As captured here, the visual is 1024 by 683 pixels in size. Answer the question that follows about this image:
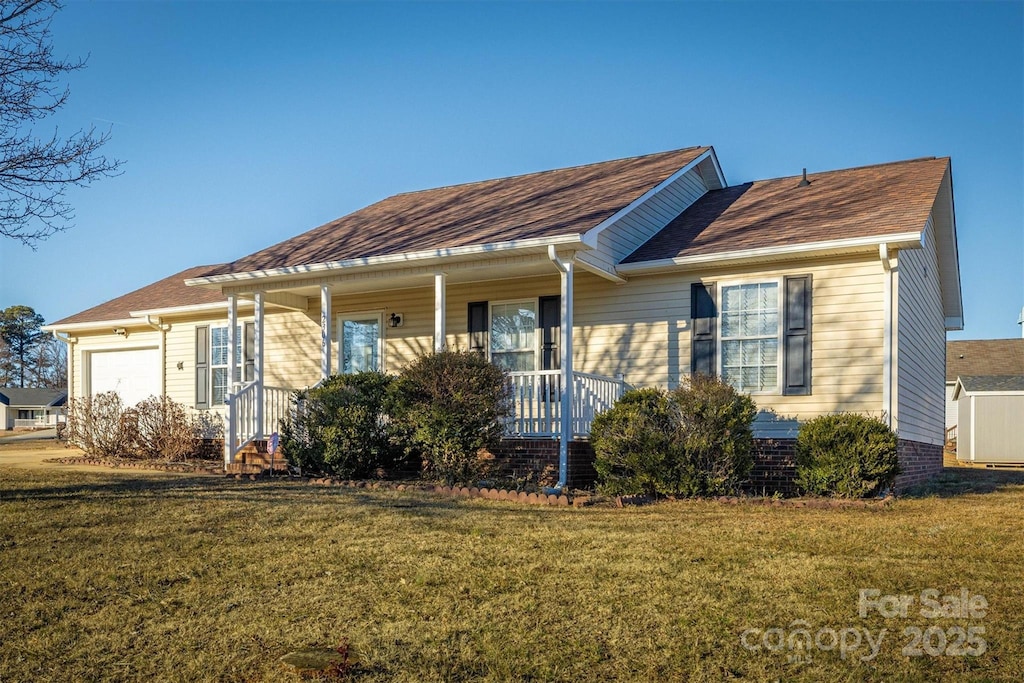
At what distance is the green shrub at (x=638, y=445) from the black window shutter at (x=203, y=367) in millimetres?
10235

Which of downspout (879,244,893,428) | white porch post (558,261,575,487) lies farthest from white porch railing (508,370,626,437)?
downspout (879,244,893,428)

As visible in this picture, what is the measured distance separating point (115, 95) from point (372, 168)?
7578mm

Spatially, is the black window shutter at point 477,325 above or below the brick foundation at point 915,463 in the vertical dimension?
above

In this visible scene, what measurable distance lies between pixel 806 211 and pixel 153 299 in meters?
14.7

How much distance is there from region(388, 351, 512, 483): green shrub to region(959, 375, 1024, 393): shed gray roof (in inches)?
749

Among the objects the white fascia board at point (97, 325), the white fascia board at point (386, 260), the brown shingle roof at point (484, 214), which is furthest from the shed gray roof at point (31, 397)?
the white fascia board at point (386, 260)

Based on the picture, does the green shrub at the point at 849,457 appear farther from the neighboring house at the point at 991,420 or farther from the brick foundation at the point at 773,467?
the neighboring house at the point at 991,420

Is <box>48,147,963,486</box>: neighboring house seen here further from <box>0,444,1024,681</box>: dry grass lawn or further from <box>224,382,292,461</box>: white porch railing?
<box>0,444,1024,681</box>: dry grass lawn

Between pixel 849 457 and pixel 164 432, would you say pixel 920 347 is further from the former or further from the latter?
pixel 164 432

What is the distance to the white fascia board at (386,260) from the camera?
38.0 ft

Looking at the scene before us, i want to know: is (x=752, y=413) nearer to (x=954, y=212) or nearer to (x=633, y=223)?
(x=633, y=223)

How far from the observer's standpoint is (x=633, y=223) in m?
13.5

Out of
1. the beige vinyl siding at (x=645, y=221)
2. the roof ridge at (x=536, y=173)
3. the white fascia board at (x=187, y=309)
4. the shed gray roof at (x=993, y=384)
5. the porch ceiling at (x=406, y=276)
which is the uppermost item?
the roof ridge at (x=536, y=173)

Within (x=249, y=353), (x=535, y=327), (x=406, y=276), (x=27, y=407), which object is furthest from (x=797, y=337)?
(x=27, y=407)
